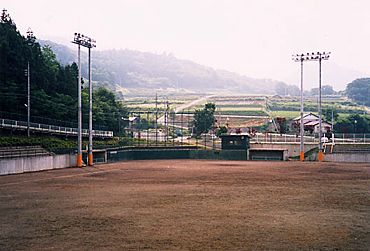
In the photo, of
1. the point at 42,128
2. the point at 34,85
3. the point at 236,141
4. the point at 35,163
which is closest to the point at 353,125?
the point at 236,141

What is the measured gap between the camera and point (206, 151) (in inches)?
3066

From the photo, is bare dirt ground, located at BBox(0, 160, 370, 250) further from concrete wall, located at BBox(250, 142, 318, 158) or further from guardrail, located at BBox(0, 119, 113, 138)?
concrete wall, located at BBox(250, 142, 318, 158)

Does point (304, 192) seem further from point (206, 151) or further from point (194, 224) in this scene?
point (206, 151)

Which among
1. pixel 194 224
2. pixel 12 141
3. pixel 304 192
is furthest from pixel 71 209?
pixel 12 141

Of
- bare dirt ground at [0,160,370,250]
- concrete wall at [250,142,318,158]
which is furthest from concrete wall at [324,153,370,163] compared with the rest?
bare dirt ground at [0,160,370,250]

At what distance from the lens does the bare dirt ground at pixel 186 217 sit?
15.2 metres

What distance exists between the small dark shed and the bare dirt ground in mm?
41814

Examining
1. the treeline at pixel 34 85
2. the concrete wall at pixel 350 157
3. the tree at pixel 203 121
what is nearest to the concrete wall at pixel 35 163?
the treeline at pixel 34 85

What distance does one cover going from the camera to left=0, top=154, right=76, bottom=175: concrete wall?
144 feet

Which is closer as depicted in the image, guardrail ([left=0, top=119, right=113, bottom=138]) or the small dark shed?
guardrail ([left=0, top=119, right=113, bottom=138])

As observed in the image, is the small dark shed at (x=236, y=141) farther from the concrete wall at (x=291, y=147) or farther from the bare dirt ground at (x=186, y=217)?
the bare dirt ground at (x=186, y=217)

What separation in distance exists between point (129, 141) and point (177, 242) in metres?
66.4

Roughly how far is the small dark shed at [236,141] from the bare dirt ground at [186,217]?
137 ft

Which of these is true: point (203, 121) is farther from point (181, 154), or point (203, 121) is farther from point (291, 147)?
point (291, 147)
